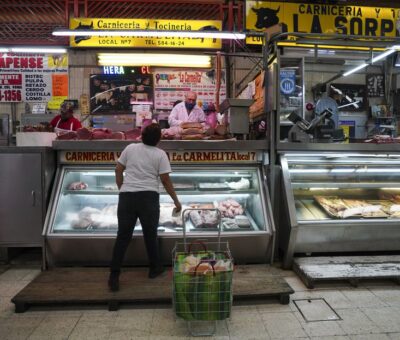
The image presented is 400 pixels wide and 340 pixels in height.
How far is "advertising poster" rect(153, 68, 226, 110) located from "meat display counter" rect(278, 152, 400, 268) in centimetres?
481

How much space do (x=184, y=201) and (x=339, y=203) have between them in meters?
2.22

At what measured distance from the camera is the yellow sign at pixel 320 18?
29.6ft

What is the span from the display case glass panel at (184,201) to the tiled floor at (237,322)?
1.11 meters

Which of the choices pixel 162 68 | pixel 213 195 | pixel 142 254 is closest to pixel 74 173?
pixel 142 254

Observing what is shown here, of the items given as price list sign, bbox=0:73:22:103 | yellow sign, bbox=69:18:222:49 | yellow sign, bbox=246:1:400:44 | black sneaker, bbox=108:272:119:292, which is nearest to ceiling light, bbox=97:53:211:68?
yellow sign, bbox=69:18:222:49

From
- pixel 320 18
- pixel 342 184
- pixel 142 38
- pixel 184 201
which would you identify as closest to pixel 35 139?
pixel 184 201

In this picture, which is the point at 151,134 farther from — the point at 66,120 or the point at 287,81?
the point at 287,81

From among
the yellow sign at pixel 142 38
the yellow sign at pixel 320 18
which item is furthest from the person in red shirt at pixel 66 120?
the yellow sign at pixel 320 18

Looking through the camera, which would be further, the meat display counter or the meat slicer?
the meat slicer

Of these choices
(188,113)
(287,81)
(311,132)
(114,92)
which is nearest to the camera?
(311,132)

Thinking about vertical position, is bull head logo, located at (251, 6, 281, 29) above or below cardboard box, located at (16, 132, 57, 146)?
above

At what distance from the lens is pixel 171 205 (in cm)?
511

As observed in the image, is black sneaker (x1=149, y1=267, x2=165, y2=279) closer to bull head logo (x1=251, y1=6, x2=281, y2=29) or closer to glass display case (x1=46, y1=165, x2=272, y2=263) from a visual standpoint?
glass display case (x1=46, y1=165, x2=272, y2=263)

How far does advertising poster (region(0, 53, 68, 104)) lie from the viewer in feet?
31.2
